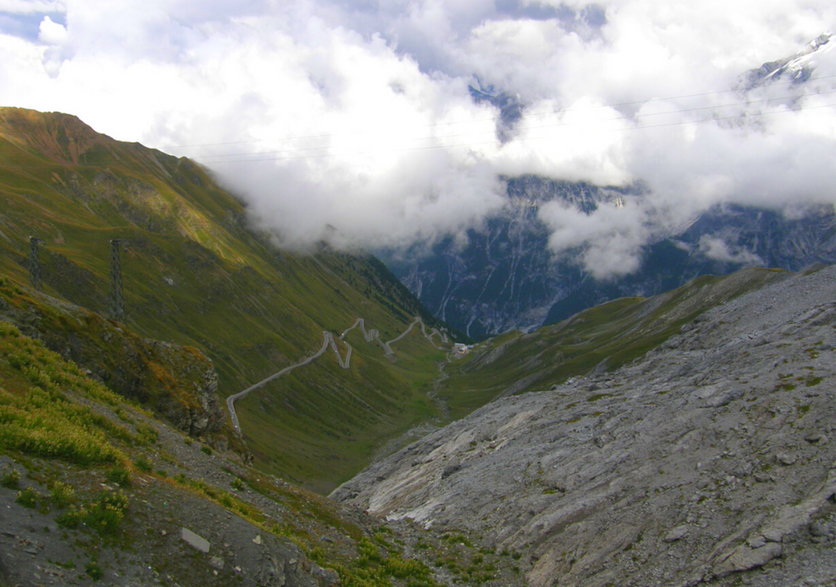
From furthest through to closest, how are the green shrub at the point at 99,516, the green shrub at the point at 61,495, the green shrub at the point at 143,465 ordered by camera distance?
the green shrub at the point at 143,465 → the green shrub at the point at 61,495 → the green shrub at the point at 99,516

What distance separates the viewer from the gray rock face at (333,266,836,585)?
26.4 meters

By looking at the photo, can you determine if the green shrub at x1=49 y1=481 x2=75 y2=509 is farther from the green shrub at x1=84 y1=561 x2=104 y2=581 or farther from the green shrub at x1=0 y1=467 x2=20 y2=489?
the green shrub at x1=84 y1=561 x2=104 y2=581

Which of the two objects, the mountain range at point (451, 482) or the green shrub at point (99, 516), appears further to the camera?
the mountain range at point (451, 482)

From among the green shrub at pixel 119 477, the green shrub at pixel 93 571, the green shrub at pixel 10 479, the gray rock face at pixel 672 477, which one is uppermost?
the green shrub at pixel 10 479

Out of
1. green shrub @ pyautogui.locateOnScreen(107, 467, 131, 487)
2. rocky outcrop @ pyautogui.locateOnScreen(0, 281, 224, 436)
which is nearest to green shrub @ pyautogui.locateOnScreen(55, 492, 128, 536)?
green shrub @ pyautogui.locateOnScreen(107, 467, 131, 487)

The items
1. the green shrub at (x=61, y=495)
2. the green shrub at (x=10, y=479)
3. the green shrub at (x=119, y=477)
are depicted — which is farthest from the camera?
the green shrub at (x=119, y=477)

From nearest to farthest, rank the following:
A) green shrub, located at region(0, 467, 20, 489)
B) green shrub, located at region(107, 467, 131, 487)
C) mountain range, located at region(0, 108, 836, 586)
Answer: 1. green shrub, located at region(0, 467, 20, 489)
2. mountain range, located at region(0, 108, 836, 586)
3. green shrub, located at region(107, 467, 131, 487)

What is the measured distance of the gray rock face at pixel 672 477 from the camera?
26422mm

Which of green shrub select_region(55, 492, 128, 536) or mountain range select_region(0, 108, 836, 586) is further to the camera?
mountain range select_region(0, 108, 836, 586)

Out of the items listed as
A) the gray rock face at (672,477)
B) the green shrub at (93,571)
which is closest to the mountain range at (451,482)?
the green shrub at (93,571)

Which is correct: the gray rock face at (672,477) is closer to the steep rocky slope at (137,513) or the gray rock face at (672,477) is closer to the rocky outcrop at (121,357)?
the steep rocky slope at (137,513)

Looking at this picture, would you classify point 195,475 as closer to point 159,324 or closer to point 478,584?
point 478,584

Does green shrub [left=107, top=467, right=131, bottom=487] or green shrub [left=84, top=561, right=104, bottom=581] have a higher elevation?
green shrub [left=107, top=467, right=131, bottom=487]

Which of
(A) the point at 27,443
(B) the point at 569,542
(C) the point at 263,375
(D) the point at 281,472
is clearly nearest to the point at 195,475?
(A) the point at 27,443
